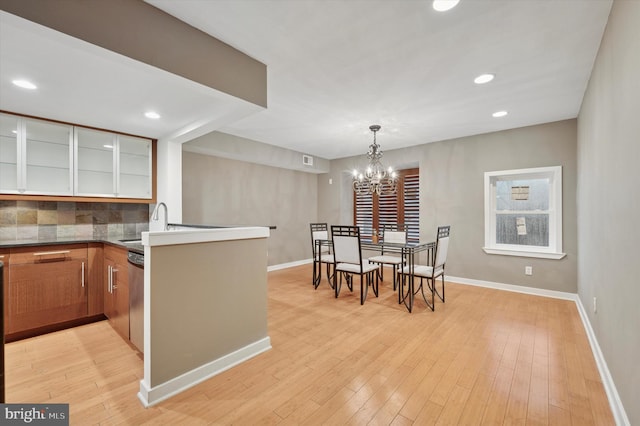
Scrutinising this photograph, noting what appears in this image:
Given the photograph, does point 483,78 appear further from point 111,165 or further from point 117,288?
point 111,165

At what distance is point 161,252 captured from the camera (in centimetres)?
178

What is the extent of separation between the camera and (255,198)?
218 inches

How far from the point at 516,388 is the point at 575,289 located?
295 centimetres

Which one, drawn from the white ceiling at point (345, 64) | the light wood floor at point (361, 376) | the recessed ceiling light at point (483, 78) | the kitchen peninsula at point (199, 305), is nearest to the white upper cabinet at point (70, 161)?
the white ceiling at point (345, 64)

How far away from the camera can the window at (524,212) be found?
3.98 meters

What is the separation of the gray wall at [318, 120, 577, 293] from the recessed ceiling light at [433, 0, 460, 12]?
3.33 meters

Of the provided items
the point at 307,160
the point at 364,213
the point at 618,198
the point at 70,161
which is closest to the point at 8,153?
the point at 70,161

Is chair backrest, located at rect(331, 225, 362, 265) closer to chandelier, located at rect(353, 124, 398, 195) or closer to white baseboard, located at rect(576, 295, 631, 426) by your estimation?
chandelier, located at rect(353, 124, 398, 195)

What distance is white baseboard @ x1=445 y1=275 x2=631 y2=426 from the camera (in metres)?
1.58

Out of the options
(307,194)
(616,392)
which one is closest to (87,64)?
(616,392)

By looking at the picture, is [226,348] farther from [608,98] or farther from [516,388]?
[608,98]

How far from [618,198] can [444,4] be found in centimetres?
164

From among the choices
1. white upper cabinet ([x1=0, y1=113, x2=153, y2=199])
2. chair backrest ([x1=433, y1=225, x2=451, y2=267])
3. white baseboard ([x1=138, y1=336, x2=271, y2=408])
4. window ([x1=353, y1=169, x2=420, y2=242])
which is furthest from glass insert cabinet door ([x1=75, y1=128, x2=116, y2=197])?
chair backrest ([x1=433, y1=225, x2=451, y2=267])

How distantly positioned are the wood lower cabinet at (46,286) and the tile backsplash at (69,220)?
586 mm
